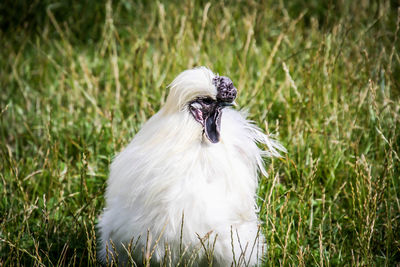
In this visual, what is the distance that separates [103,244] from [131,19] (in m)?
3.19

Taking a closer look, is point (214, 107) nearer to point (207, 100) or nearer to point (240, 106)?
point (207, 100)

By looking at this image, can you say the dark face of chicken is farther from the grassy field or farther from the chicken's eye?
the grassy field

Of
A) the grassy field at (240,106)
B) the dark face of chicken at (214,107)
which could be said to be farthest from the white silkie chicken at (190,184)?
the grassy field at (240,106)

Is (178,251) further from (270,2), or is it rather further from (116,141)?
(270,2)

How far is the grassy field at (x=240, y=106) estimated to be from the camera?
2.91 metres

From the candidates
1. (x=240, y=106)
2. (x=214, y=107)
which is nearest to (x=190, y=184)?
(x=214, y=107)

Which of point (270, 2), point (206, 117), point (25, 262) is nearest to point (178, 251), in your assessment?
point (206, 117)

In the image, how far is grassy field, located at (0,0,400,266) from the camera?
291 cm

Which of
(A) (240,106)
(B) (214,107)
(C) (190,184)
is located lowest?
(C) (190,184)

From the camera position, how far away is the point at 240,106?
3.79 metres

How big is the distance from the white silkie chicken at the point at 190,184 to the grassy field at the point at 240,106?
28cm

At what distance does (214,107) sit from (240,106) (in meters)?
1.55

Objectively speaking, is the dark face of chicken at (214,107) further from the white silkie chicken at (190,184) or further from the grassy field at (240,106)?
the grassy field at (240,106)

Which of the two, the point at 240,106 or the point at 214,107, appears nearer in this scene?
the point at 214,107
